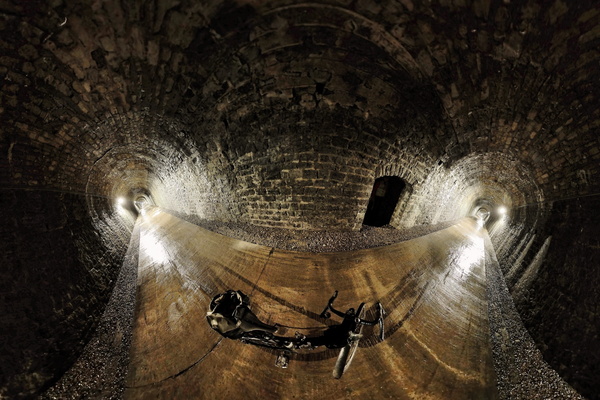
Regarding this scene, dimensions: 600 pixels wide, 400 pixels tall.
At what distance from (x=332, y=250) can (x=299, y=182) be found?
1.31m

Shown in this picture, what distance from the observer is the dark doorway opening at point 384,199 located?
534cm

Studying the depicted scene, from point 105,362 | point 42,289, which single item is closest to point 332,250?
point 105,362

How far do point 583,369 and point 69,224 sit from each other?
24.2 ft

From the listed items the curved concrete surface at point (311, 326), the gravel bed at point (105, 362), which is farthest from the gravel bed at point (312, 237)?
the gravel bed at point (105, 362)

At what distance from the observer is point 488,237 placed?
7.99 metres

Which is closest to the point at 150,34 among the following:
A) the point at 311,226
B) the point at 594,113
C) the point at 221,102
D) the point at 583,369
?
the point at 221,102

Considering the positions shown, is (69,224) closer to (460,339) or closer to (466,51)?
(460,339)

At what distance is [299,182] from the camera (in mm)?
3725

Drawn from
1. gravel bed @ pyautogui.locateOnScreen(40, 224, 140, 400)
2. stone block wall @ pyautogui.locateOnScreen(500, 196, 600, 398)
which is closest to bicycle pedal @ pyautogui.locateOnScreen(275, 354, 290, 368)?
gravel bed @ pyautogui.locateOnScreen(40, 224, 140, 400)

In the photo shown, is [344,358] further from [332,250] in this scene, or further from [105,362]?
[105,362]

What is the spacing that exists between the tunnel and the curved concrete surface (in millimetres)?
19

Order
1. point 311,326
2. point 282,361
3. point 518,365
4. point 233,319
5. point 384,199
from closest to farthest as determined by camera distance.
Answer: point 282,361, point 233,319, point 311,326, point 518,365, point 384,199

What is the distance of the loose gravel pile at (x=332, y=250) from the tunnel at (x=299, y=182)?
0.09 ft

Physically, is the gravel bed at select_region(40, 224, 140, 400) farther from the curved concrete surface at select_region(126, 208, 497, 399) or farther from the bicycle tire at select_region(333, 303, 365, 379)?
the bicycle tire at select_region(333, 303, 365, 379)
